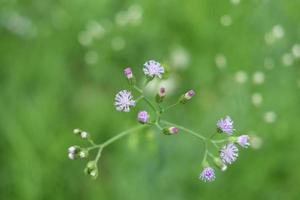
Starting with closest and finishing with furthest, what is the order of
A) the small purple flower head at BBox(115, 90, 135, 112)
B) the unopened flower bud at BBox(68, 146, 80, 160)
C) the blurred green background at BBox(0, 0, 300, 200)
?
the small purple flower head at BBox(115, 90, 135, 112) → the unopened flower bud at BBox(68, 146, 80, 160) → the blurred green background at BBox(0, 0, 300, 200)

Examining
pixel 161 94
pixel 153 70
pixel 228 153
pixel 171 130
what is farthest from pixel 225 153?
pixel 153 70

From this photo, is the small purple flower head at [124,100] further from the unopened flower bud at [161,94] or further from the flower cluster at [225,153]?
the flower cluster at [225,153]

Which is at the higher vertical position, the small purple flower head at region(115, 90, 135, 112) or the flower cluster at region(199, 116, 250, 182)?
the small purple flower head at region(115, 90, 135, 112)

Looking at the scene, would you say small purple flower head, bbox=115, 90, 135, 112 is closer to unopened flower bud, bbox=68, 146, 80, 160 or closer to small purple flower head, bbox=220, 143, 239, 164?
unopened flower bud, bbox=68, 146, 80, 160

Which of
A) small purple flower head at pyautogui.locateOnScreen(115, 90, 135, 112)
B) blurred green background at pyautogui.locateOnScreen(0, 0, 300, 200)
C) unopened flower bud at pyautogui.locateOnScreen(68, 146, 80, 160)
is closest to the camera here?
small purple flower head at pyautogui.locateOnScreen(115, 90, 135, 112)

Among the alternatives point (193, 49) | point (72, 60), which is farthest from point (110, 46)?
point (193, 49)

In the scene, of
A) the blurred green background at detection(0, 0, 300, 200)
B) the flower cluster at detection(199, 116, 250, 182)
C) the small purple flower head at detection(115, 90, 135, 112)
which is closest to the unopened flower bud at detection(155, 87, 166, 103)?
the small purple flower head at detection(115, 90, 135, 112)

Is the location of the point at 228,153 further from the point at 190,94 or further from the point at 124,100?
the point at 124,100

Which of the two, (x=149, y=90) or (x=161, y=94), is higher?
(x=149, y=90)

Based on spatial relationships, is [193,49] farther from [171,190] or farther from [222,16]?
[171,190]

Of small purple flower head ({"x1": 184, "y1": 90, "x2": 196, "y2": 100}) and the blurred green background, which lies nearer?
small purple flower head ({"x1": 184, "y1": 90, "x2": 196, "y2": 100})
